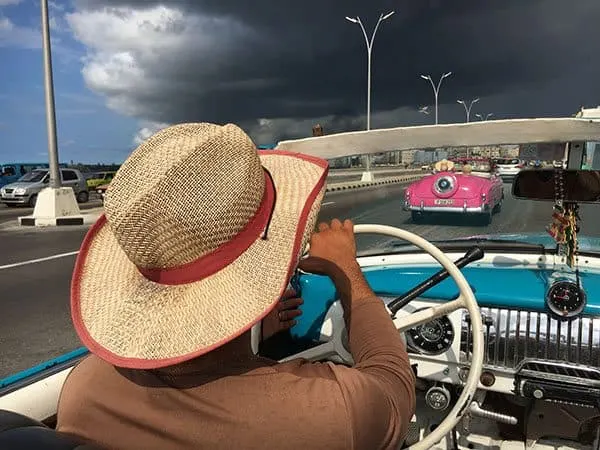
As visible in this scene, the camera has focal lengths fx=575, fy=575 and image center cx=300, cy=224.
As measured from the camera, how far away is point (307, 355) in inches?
95.5

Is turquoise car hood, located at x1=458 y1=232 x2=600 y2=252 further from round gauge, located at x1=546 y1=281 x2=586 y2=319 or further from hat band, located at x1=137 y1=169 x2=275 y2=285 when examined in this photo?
hat band, located at x1=137 y1=169 x2=275 y2=285

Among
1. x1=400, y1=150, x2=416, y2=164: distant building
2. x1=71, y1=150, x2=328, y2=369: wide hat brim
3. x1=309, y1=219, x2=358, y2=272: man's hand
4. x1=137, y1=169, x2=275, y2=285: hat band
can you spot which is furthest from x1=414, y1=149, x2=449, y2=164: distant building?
x1=137, y1=169, x2=275, y2=285: hat band

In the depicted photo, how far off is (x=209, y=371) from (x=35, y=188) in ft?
82.0

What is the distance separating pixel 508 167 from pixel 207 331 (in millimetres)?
1976

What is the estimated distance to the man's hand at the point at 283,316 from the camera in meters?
2.13

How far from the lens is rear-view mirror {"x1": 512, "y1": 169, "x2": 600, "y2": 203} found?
242cm

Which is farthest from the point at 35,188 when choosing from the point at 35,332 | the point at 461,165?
the point at 461,165

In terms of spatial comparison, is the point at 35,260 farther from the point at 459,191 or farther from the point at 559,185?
the point at 559,185

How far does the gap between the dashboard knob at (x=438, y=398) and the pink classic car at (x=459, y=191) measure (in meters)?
0.92

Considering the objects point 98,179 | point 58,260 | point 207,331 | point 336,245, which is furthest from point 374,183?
point 98,179

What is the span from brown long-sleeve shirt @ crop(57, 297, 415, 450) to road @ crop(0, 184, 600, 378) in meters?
0.42

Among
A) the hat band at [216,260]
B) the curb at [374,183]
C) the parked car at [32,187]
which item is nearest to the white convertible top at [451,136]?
the curb at [374,183]

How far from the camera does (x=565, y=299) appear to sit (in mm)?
2195

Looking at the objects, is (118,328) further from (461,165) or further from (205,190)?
(461,165)
